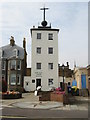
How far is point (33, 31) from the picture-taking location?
40656 mm

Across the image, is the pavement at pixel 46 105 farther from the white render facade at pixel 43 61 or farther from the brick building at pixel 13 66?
the brick building at pixel 13 66

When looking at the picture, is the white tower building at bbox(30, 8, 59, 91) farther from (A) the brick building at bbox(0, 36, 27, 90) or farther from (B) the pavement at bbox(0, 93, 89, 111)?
(B) the pavement at bbox(0, 93, 89, 111)

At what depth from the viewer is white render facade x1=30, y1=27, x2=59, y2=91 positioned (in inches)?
1578

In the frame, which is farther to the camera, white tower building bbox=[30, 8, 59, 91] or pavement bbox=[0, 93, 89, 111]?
white tower building bbox=[30, 8, 59, 91]

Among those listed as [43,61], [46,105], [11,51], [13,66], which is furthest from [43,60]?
[46,105]

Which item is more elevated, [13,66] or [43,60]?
[43,60]

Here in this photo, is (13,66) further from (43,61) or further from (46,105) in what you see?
(46,105)

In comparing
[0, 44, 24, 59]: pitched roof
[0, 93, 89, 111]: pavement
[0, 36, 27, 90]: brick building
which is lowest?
[0, 93, 89, 111]: pavement

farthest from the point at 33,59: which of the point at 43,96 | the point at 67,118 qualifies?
the point at 67,118

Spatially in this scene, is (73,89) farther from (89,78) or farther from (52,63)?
(52,63)

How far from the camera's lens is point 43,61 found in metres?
40.3

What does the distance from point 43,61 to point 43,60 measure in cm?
20

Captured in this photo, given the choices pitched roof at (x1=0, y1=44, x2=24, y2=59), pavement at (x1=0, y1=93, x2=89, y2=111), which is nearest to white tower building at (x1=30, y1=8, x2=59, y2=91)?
pitched roof at (x1=0, y1=44, x2=24, y2=59)

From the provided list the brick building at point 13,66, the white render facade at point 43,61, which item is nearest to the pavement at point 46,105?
the white render facade at point 43,61
